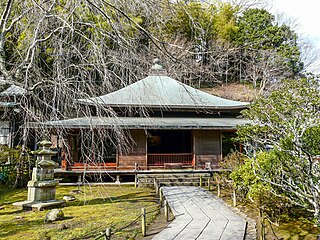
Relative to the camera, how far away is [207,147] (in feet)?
51.4

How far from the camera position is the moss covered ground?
20.8 ft

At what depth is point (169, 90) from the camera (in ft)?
59.1

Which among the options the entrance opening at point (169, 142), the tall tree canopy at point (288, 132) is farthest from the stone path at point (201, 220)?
the entrance opening at point (169, 142)

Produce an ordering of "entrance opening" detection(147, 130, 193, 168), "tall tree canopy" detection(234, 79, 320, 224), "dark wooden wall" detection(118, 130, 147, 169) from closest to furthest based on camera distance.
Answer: "tall tree canopy" detection(234, 79, 320, 224)
"dark wooden wall" detection(118, 130, 147, 169)
"entrance opening" detection(147, 130, 193, 168)

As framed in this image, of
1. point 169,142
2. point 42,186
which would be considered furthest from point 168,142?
point 42,186

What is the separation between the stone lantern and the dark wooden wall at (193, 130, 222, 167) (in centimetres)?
824

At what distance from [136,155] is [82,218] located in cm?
744

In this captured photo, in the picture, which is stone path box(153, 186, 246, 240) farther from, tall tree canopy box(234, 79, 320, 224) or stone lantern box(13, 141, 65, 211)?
stone lantern box(13, 141, 65, 211)

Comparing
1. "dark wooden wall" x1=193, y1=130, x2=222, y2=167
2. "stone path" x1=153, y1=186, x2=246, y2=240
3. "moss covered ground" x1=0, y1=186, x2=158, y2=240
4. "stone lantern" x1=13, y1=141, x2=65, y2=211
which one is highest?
"dark wooden wall" x1=193, y1=130, x2=222, y2=167

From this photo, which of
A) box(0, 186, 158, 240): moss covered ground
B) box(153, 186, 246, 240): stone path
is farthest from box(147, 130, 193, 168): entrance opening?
box(153, 186, 246, 240): stone path

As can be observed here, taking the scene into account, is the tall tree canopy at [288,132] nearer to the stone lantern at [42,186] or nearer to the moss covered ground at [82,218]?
the moss covered ground at [82,218]

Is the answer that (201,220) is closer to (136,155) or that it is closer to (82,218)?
(82,218)

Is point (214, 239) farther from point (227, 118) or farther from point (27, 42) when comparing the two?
point (227, 118)

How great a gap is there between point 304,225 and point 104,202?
6.22 meters
